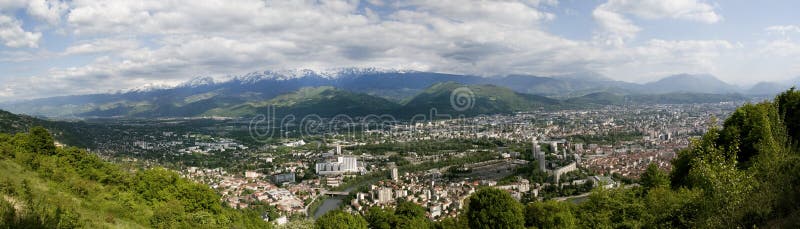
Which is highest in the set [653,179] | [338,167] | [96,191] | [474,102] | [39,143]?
[474,102]

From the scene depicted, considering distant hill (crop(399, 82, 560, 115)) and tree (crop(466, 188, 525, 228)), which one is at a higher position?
distant hill (crop(399, 82, 560, 115))

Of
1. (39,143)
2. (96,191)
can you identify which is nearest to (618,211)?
(96,191)

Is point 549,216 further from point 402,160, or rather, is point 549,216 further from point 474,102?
point 474,102

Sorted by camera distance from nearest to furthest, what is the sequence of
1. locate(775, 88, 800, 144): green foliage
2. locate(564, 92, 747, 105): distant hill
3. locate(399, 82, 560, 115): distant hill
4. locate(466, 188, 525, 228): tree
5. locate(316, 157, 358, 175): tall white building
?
locate(466, 188, 525, 228): tree
locate(775, 88, 800, 144): green foliage
locate(316, 157, 358, 175): tall white building
locate(399, 82, 560, 115): distant hill
locate(564, 92, 747, 105): distant hill

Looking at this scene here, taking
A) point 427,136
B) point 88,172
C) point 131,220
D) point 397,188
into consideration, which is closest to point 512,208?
point 131,220

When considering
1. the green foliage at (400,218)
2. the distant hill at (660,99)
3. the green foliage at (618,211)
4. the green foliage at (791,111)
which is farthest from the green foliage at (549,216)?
the distant hill at (660,99)

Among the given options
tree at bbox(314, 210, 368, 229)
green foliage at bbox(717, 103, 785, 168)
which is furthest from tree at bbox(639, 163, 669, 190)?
tree at bbox(314, 210, 368, 229)

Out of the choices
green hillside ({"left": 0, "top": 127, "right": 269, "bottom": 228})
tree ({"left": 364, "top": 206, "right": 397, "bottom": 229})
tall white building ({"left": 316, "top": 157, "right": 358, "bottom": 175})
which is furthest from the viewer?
tall white building ({"left": 316, "top": 157, "right": 358, "bottom": 175})

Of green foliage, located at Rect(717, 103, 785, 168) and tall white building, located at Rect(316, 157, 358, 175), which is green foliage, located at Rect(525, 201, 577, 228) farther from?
tall white building, located at Rect(316, 157, 358, 175)
